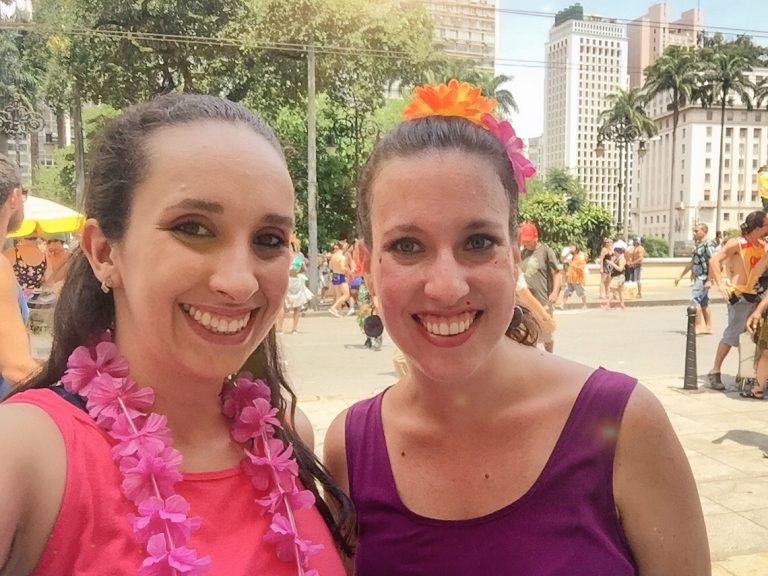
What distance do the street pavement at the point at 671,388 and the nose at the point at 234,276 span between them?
46.7 inches

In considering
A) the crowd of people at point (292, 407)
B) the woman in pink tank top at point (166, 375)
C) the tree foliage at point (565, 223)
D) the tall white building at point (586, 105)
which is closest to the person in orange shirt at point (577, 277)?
the tree foliage at point (565, 223)

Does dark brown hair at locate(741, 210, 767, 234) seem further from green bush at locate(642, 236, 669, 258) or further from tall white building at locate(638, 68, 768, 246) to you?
tall white building at locate(638, 68, 768, 246)

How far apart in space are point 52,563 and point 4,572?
2.9 inches

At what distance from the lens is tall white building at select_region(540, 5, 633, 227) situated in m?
95.0

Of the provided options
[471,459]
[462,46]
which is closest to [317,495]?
[471,459]

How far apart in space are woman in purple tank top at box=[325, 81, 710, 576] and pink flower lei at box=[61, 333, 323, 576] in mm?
306

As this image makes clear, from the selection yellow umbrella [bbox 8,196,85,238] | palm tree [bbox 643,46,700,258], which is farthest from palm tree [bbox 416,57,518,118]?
palm tree [bbox 643,46,700,258]

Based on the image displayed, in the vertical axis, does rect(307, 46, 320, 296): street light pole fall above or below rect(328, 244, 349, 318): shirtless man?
above

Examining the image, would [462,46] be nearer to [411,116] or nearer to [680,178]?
[680,178]

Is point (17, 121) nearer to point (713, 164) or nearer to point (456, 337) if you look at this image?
point (456, 337)

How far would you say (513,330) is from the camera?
2.10 metres

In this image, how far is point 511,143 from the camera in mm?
1812

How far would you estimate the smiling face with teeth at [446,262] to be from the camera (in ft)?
5.28

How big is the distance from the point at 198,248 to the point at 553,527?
100 centimetres
